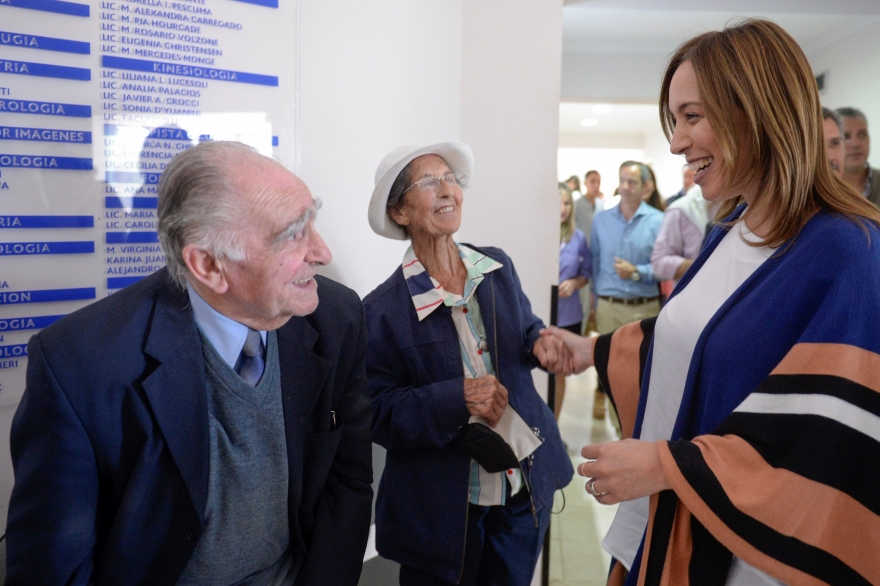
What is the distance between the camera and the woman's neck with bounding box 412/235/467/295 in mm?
1994

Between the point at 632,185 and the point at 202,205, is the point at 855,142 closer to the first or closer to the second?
the point at 632,185

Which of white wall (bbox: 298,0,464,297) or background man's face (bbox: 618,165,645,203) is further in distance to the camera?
background man's face (bbox: 618,165,645,203)

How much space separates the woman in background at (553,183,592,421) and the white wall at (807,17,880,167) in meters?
3.18

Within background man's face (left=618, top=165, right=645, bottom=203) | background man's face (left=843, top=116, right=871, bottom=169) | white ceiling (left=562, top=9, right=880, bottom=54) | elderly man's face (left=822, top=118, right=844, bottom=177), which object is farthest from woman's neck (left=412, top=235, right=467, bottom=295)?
white ceiling (left=562, top=9, right=880, bottom=54)

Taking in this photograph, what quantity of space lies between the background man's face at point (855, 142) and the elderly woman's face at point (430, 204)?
2.36 m

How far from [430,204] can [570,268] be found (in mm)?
3166

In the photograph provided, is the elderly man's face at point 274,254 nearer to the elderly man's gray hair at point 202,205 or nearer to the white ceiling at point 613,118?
the elderly man's gray hair at point 202,205

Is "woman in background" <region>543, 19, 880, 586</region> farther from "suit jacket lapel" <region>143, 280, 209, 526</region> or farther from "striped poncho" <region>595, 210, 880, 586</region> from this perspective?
"suit jacket lapel" <region>143, 280, 209, 526</region>

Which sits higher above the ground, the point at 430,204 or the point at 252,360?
the point at 430,204

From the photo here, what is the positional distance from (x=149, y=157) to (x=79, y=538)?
1.05 meters

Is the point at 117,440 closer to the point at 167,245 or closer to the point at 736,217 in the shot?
the point at 167,245

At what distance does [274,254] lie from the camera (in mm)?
1413

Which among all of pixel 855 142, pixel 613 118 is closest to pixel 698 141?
pixel 855 142

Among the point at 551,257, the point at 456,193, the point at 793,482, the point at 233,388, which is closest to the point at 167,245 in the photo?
the point at 233,388
